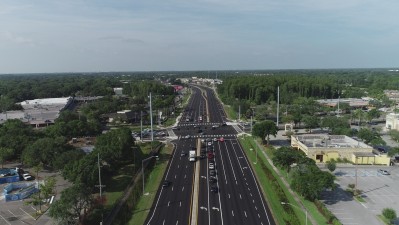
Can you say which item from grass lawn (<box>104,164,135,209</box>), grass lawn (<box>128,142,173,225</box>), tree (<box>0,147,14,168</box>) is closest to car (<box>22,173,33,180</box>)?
tree (<box>0,147,14,168</box>)

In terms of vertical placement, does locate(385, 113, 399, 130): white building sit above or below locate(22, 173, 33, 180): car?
above

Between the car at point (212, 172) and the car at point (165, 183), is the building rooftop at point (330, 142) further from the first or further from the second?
the car at point (165, 183)

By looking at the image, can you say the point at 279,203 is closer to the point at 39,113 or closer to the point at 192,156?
the point at 192,156

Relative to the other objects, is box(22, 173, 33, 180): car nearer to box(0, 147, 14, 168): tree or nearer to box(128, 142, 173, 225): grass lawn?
box(0, 147, 14, 168): tree

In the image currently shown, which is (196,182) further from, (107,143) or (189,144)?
(189,144)

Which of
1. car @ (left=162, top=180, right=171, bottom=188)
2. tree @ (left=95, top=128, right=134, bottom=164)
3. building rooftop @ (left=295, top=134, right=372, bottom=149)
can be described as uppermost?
tree @ (left=95, top=128, right=134, bottom=164)

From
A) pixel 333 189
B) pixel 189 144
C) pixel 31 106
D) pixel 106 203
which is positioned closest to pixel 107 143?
pixel 106 203
